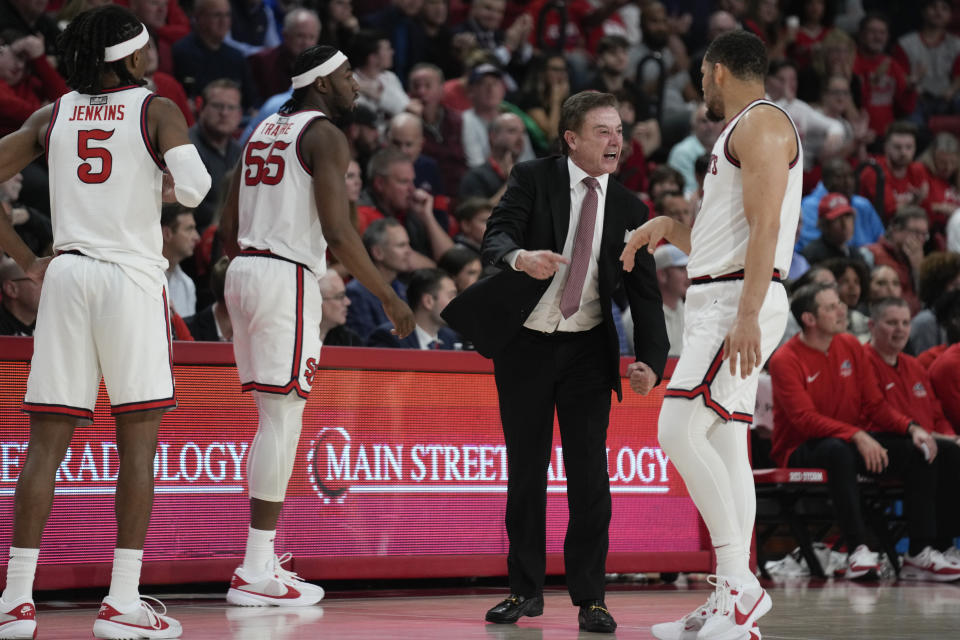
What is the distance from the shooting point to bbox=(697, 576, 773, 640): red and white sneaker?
4.73 m

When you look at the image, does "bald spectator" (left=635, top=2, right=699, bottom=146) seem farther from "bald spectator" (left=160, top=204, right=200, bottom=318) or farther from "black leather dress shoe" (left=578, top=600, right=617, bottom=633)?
"black leather dress shoe" (left=578, top=600, right=617, bottom=633)

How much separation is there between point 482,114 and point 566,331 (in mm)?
6928

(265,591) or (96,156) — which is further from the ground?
(96,156)

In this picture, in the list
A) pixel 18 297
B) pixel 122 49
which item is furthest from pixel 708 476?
pixel 18 297

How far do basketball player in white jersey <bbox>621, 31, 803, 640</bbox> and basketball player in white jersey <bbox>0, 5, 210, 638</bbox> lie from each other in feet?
5.79

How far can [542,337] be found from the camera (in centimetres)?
551

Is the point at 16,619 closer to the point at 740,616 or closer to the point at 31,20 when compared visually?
the point at 740,616

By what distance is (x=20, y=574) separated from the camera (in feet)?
15.4

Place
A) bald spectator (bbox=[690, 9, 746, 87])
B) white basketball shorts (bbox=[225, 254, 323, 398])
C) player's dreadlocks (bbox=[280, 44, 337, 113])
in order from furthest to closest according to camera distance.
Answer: bald spectator (bbox=[690, 9, 746, 87])
player's dreadlocks (bbox=[280, 44, 337, 113])
white basketball shorts (bbox=[225, 254, 323, 398])

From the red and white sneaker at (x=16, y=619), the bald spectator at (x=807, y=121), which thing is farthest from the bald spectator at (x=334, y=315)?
the bald spectator at (x=807, y=121)

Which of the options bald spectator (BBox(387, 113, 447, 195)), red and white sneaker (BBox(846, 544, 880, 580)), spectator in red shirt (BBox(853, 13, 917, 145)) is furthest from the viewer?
spectator in red shirt (BBox(853, 13, 917, 145))

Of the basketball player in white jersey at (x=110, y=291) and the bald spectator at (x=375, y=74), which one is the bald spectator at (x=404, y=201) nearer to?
the bald spectator at (x=375, y=74)

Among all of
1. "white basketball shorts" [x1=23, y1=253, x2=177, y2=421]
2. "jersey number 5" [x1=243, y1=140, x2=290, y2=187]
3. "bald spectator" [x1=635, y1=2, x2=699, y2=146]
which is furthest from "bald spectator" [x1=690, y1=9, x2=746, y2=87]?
"white basketball shorts" [x1=23, y1=253, x2=177, y2=421]

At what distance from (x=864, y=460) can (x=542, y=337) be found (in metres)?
3.71
